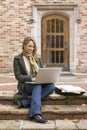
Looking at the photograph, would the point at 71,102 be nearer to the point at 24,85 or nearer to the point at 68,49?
the point at 24,85

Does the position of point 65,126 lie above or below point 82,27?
below

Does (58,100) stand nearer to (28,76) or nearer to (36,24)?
(28,76)

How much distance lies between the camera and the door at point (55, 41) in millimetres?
11844

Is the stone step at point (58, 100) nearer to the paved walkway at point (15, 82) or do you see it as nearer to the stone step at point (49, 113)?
the stone step at point (49, 113)

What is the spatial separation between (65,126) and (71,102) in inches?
32.4

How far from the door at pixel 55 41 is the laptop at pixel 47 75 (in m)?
6.23

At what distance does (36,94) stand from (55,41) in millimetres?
6558

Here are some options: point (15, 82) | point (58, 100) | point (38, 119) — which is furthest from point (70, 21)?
point (38, 119)

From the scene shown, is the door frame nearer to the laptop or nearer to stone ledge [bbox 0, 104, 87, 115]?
stone ledge [bbox 0, 104, 87, 115]

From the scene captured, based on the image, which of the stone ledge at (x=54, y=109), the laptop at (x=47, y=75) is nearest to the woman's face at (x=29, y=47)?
the laptop at (x=47, y=75)

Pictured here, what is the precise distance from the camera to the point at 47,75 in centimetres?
554

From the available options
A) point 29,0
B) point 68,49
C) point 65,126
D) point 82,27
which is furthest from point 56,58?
point 65,126

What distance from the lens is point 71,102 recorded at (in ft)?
19.5

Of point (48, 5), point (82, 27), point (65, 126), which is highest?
point (48, 5)
